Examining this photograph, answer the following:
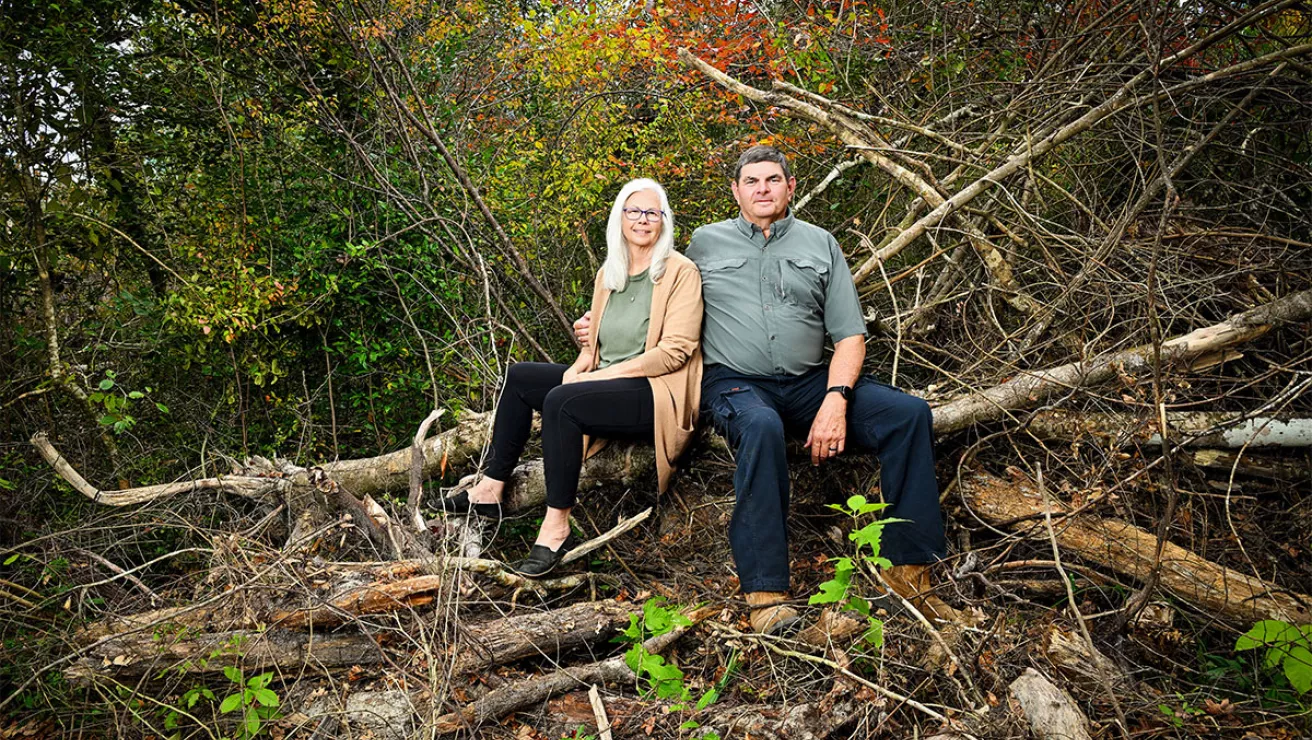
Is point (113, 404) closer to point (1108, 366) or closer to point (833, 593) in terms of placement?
point (833, 593)

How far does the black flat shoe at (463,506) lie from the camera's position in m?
4.18

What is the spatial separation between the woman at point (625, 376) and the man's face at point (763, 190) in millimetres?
343

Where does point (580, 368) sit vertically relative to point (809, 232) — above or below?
below

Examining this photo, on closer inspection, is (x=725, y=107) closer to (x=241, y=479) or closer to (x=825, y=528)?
(x=825, y=528)

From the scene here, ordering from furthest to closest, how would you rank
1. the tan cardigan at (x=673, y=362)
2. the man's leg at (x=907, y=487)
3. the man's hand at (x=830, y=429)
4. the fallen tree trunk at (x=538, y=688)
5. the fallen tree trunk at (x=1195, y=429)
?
the tan cardigan at (x=673, y=362)
the fallen tree trunk at (x=1195, y=429)
the man's hand at (x=830, y=429)
the man's leg at (x=907, y=487)
the fallen tree trunk at (x=538, y=688)

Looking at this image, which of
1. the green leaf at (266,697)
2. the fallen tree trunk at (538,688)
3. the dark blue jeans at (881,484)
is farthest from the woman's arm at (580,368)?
the green leaf at (266,697)

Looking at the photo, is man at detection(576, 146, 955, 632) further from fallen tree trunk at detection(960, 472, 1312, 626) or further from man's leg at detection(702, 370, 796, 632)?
fallen tree trunk at detection(960, 472, 1312, 626)

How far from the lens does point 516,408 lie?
13.2 ft

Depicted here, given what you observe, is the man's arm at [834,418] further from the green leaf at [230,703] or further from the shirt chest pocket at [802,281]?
the green leaf at [230,703]

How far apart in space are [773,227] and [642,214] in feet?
1.86

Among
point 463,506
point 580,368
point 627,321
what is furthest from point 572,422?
point 463,506

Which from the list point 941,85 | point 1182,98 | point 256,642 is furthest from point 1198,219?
point 256,642

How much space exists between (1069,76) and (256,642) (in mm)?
4653

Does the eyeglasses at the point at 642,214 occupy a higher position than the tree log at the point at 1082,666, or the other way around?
the eyeglasses at the point at 642,214
